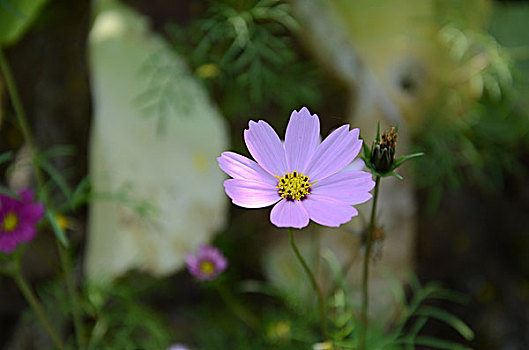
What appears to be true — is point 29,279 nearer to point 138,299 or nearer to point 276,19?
point 138,299

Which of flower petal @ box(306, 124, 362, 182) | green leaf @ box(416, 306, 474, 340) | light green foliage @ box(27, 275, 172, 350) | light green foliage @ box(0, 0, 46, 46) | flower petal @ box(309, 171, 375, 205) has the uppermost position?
light green foliage @ box(0, 0, 46, 46)

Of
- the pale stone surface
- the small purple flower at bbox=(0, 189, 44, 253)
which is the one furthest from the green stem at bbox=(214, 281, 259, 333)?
the small purple flower at bbox=(0, 189, 44, 253)

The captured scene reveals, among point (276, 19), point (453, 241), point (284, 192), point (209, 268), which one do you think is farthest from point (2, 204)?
point (453, 241)

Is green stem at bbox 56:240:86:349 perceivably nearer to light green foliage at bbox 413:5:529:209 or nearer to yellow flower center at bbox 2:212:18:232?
yellow flower center at bbox 2:212:18:232

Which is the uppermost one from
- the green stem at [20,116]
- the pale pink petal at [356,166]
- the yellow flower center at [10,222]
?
the pale pink petal at [356,166]

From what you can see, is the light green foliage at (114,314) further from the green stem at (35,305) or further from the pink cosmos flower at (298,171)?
the pink cosmos flower at (298,171)

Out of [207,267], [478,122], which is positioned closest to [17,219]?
[207,267]

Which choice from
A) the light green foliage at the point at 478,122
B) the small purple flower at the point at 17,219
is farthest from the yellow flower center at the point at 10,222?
the light green foliage at the point at 478,122
